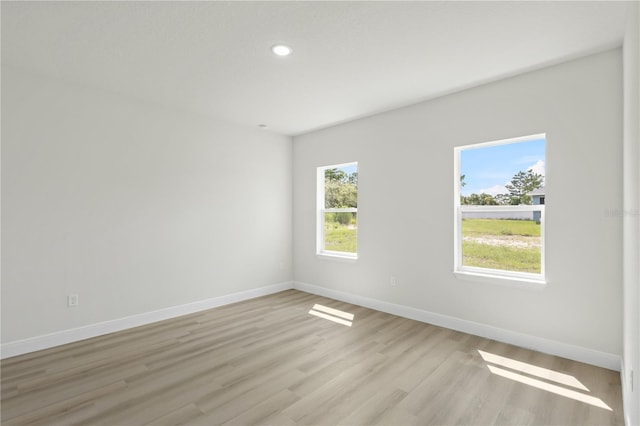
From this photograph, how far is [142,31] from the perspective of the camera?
239 centimetres

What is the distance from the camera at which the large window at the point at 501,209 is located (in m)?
3.17

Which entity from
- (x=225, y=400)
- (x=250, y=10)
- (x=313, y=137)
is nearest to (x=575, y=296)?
(x=225, y=400)

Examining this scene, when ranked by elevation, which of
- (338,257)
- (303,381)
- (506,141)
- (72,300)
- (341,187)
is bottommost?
(303,381)

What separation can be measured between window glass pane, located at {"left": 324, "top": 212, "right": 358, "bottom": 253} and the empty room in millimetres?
192

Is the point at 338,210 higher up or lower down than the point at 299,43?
lower down

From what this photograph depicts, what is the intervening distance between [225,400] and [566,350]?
117 inches

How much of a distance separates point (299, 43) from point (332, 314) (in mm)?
3185

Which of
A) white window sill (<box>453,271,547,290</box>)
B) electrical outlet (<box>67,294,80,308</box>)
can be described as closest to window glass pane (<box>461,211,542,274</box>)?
white window sill (<box>453,271,547,290</box>)

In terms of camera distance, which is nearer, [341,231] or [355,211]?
[355,211]

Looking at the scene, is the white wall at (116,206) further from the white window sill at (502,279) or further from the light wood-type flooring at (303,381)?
the white window sill at (502,279)

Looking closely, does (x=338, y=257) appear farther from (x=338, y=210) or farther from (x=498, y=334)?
(x=498, y=334)

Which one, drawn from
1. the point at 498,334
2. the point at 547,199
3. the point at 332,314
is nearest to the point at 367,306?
the point at 332,314

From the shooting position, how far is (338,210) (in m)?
5.09

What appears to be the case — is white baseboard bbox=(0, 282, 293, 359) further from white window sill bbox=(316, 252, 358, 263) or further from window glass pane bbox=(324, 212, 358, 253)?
window glass pane bbox=(324, 212, 358, 253)
